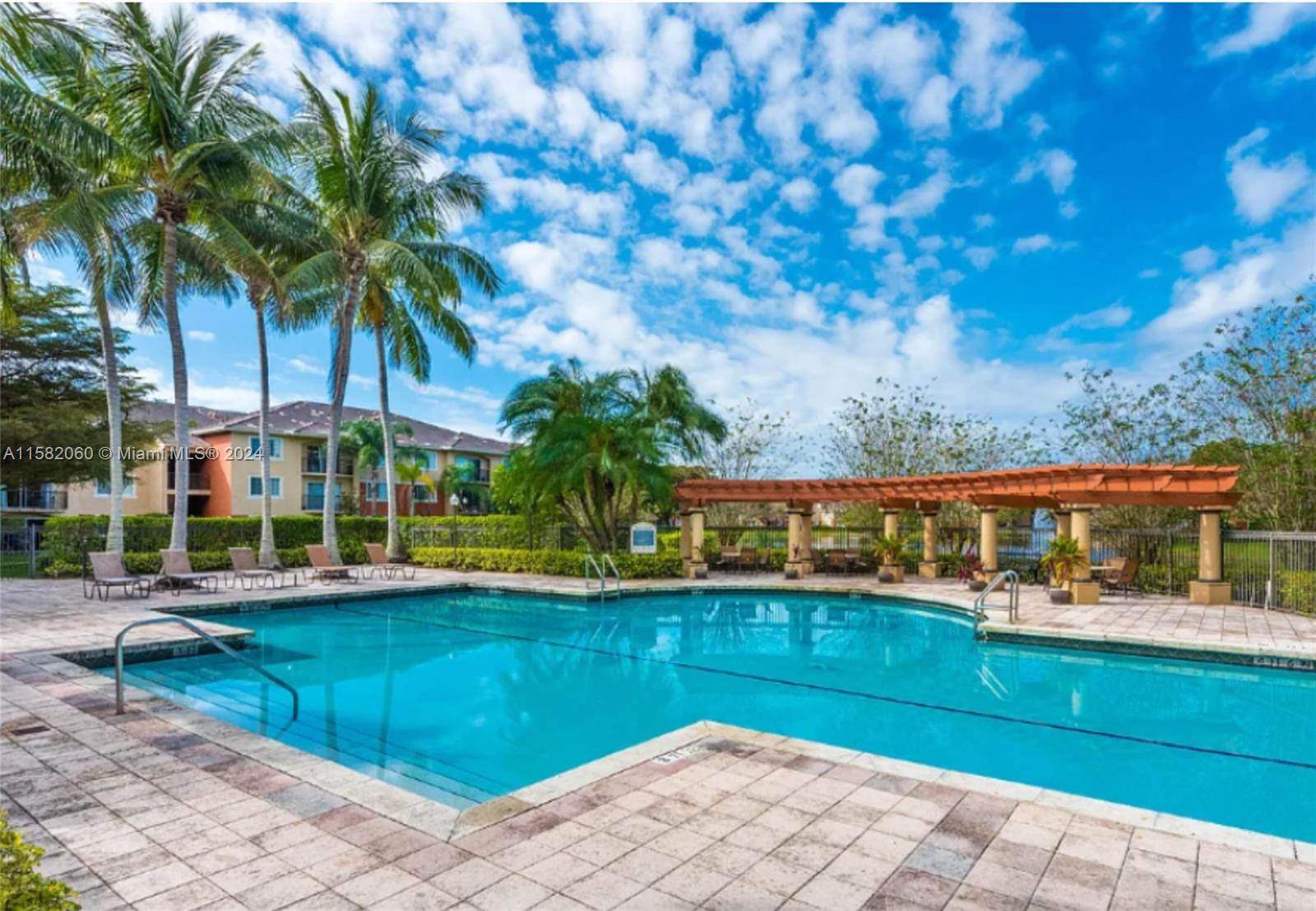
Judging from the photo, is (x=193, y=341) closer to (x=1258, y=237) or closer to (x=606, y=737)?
(x=606, y=737)

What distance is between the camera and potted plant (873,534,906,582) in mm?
18469

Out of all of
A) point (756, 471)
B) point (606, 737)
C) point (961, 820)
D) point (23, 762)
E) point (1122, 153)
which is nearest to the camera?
point (961, 820)

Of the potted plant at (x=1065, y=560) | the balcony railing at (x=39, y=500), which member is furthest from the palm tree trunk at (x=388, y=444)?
the balcony railing at (x=39, y=500)

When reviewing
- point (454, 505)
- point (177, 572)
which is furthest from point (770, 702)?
point (454, 505)

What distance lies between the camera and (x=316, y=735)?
7.12 metres

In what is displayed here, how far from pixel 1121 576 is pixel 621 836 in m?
15.7

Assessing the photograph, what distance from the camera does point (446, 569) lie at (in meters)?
21.4

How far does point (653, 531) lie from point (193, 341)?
40.8 ft

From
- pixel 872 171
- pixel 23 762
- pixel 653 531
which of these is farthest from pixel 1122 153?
pixel 23 762

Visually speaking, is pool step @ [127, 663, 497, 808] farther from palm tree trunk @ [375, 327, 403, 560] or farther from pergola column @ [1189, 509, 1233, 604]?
pergola column @ [1189, 509, 1233, 604]

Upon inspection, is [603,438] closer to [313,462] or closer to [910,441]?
[910,441]

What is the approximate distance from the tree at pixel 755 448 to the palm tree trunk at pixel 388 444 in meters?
11.0

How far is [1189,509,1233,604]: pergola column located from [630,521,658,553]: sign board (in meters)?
11.7

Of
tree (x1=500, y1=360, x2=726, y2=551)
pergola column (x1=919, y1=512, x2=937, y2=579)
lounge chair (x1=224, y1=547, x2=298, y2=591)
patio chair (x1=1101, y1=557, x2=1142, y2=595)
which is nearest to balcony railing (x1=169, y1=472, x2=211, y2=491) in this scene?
lounge chair (x1=224, y1=547, x2=298, y2=591)
